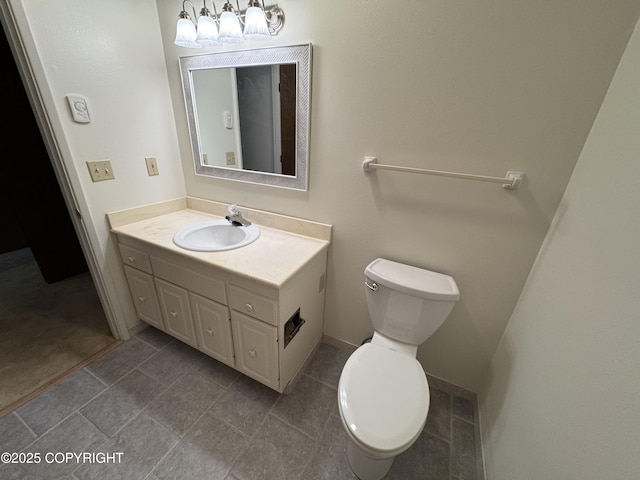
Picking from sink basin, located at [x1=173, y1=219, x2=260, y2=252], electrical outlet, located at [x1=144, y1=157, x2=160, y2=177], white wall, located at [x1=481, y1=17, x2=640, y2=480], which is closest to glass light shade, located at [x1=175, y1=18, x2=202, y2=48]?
electrical outlet, located at [x1=144, y1=157, x2=160, y2=177]

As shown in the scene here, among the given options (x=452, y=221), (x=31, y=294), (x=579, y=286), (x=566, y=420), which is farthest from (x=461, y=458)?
(x=31, y=294)

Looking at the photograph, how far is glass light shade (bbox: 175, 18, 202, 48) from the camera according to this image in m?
1.27

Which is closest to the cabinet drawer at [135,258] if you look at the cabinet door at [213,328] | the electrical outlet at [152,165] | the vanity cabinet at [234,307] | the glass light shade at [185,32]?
the vanity cabinet at [234,307]

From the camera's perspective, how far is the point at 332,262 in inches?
59.9

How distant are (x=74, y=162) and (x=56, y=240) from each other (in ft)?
4.92

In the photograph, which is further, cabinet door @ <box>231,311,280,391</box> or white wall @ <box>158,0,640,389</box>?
cabinet door @ <box>231,311,280,391</box>

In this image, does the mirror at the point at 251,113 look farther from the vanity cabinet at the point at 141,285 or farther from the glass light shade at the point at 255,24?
the vanity cabinet at the point at 141,285

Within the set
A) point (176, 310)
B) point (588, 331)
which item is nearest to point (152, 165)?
point (176, 310)

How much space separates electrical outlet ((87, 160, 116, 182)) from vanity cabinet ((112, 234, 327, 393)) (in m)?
0.35

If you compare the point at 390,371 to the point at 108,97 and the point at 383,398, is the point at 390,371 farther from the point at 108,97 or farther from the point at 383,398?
the point at 108,97

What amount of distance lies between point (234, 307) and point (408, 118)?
1.21 metres

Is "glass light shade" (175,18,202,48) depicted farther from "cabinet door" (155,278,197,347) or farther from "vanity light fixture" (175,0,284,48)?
"cabinet door" (155,278,197,347)

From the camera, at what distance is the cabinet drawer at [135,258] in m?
1.46

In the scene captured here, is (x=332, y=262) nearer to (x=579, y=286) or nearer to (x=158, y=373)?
(x=579, y=286)
